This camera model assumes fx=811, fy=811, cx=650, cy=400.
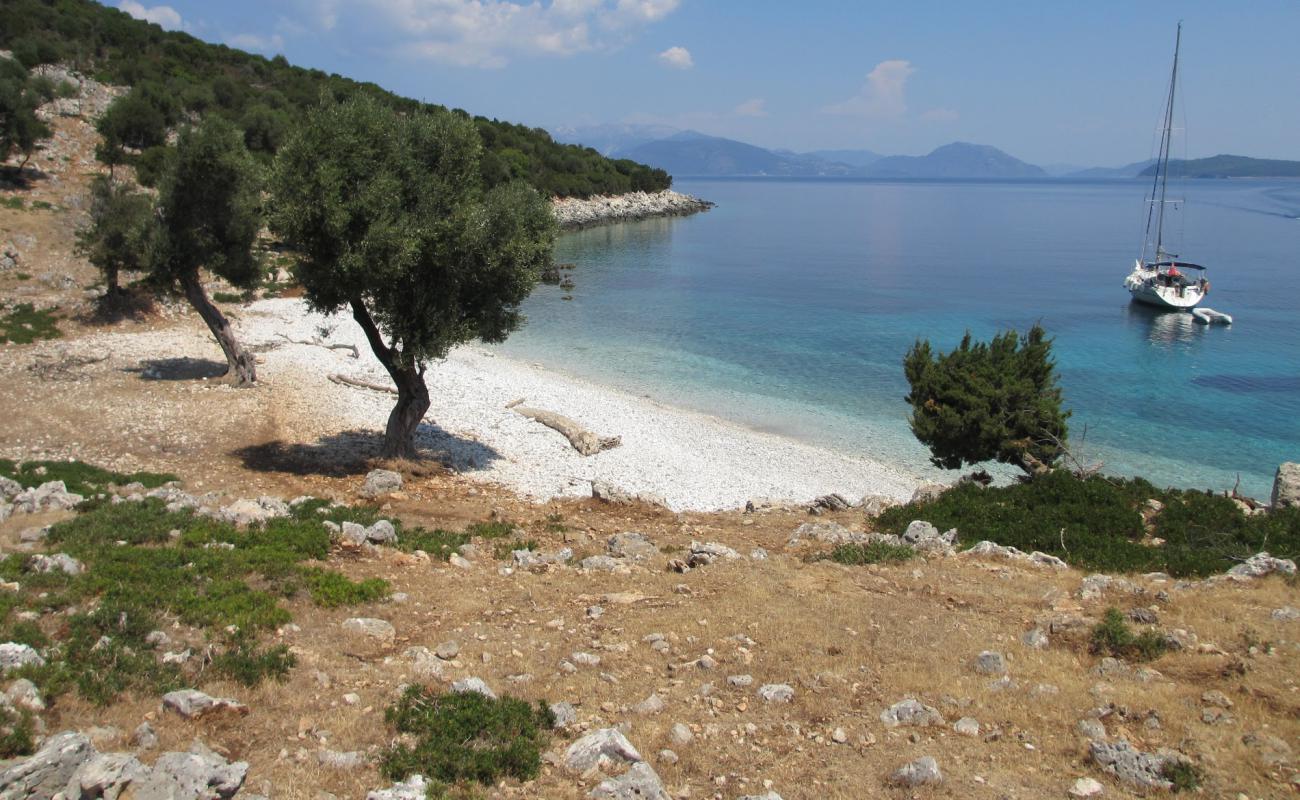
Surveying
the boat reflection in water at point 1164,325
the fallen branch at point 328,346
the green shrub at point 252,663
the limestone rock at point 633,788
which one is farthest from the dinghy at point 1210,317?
the green shrub at point 252,663

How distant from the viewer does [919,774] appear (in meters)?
8.31

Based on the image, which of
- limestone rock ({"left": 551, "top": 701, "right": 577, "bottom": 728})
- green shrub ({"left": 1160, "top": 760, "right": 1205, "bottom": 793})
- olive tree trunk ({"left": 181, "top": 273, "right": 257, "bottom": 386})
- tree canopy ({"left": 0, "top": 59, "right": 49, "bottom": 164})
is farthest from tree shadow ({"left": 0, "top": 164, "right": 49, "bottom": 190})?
green shrub ({"left": 1160, "top": 760, "right": 1205, "bottom": 793})

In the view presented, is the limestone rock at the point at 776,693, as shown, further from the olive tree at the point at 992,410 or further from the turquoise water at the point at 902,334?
the turquoise water at the point at 902,334

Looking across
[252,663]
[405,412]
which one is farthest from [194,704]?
[405,412]

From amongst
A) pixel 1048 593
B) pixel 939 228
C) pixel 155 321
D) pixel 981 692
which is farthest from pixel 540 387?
pixel 939 228

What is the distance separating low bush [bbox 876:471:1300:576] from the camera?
16.2m

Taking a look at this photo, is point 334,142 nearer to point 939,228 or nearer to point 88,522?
point 88,522

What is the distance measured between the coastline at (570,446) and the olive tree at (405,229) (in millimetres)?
4445

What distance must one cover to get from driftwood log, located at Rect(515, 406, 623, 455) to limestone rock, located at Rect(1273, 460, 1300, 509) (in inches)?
727

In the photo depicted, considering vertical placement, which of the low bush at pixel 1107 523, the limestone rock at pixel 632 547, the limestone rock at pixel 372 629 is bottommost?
the low bush at pixel 1107 523

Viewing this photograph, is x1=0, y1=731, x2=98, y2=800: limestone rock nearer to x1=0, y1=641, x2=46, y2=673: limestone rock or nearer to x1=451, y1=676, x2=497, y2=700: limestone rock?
x1=0, y1=641, x2=46, y2=673: limestone rock

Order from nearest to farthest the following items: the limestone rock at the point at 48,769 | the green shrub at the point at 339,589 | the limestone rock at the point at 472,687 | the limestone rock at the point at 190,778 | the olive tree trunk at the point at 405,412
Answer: the limestone rock at the point at 48,769 < the limestone rock at the point at 190,778 < the limestone rock at the point at 472,687 < the green shrub at the point at 339,589 < the olive tree trunk at the point at 405,412

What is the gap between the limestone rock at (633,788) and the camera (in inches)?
311

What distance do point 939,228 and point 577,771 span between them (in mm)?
148189
